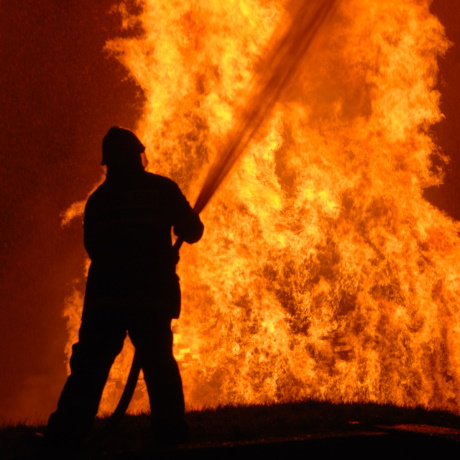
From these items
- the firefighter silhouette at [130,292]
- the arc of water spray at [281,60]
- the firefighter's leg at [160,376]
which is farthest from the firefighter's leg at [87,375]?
the arc of water spray at [281,60]

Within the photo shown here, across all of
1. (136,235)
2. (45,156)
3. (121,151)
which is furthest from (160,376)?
(45,156)

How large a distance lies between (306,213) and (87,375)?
584 centimetres

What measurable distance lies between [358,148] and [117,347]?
A: 629 centimetres

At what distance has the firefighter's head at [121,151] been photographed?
3.93 metres

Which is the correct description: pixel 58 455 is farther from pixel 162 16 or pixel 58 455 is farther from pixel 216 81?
pixel 162 16

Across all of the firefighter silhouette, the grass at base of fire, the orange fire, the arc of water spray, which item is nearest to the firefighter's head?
the firefighter silhouette

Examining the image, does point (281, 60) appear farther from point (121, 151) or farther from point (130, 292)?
point (130, 292)

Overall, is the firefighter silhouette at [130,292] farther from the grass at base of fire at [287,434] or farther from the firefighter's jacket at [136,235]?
the grass at base of fire at [287,434]

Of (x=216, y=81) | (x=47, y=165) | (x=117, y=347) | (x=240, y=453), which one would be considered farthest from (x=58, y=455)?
(x=47, y=165)

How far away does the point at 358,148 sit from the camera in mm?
9242

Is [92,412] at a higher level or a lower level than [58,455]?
higher

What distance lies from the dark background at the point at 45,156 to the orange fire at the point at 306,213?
153 cm

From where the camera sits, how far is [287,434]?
4125mm

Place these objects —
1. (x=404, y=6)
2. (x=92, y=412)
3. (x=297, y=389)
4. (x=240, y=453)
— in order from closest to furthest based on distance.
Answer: (x=240, y=453)
(x=92, y=412)
(x=297, y=389)
(x=404, y=6)
